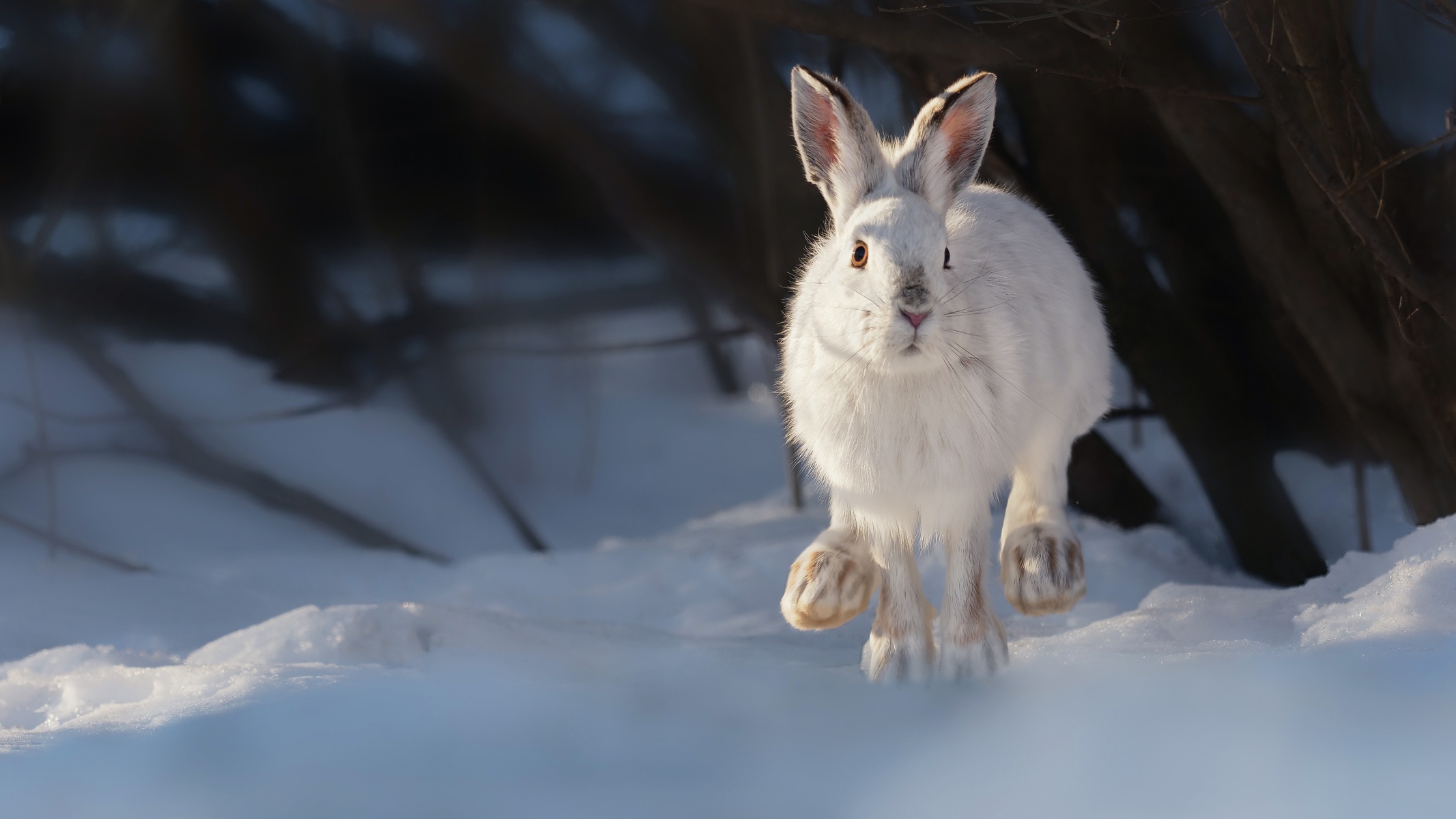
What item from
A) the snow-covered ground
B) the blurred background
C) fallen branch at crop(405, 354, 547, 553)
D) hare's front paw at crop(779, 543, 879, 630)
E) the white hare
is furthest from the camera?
fallen branch at crop(405, 354, 547, 553)

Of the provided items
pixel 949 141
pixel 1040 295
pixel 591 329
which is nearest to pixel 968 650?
pixel 1040 295

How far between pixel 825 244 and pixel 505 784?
85 centimetres

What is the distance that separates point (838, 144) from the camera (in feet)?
5.06

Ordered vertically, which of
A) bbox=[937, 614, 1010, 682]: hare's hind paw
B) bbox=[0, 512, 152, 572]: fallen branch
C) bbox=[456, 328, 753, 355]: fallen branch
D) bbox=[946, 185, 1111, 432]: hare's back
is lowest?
bbox=[937, 614, 1010, 682]: hare's hind paw

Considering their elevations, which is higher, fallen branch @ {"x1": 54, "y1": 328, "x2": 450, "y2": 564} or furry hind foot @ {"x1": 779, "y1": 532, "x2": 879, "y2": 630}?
fallen branch @ {"x1": 54, "y1": 328, "x2": 450, "y2": 564}

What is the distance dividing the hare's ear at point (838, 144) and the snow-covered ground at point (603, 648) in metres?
0.68

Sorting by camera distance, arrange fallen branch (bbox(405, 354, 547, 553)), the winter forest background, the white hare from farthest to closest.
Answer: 1. fallen branch (bbox(405, 354, 547, 553))
2. the winter forest background
3. the white hare

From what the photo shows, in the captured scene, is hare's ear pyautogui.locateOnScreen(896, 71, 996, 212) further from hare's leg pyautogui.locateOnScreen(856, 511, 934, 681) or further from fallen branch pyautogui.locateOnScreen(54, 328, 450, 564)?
fallen branch pyautogui.locateOnScreen(54, 328, 450, 564)

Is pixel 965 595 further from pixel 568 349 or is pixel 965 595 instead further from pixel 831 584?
pixel 568 349

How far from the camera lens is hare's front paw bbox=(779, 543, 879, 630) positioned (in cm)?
153

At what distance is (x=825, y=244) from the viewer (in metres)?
1.68

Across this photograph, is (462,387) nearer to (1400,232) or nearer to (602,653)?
(602,653)

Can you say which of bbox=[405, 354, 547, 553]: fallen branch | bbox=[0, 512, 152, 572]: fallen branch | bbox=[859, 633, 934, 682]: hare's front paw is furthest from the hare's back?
bbox=[0, 512, 152, 572]: fallen branch

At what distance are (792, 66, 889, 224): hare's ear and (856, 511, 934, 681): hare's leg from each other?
0.43 metres
